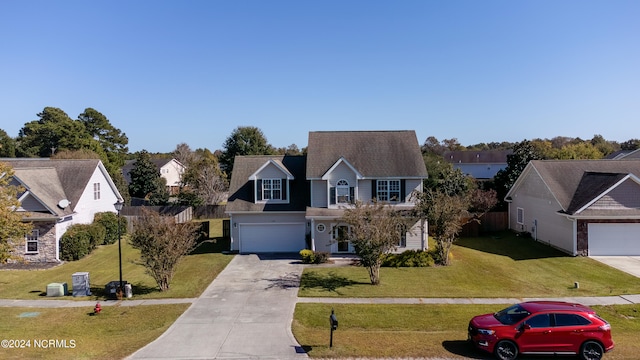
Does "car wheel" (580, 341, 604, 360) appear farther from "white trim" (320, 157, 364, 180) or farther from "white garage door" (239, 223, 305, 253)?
"white garage door" (239, 223, 305, 253)

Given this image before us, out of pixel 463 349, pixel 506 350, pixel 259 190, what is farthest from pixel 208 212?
pixel 506 350

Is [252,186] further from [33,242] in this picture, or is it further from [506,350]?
[506,350]

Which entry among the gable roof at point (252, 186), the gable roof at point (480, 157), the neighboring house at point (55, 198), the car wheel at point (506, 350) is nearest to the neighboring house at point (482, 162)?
the gable roof at point (480, 157)

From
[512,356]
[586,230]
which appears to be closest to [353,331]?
[512,356]

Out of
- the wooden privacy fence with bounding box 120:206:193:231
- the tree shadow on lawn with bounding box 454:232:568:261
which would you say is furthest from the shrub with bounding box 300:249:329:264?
the wooden privacy fence with bounding box 120:206:193:231

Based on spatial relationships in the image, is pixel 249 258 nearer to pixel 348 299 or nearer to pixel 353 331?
pixel 348 299
